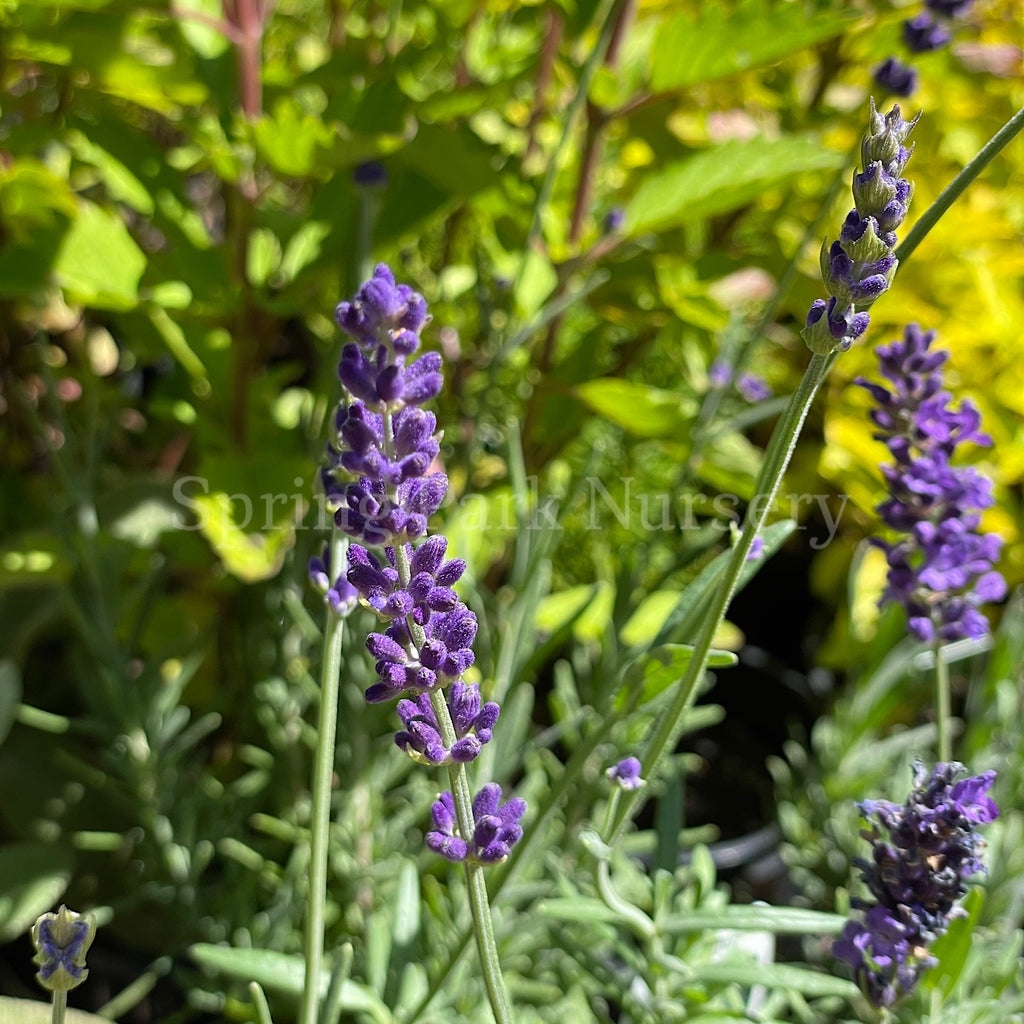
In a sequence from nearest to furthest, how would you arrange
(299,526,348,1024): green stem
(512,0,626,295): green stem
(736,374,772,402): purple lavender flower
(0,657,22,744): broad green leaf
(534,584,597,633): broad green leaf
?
(299,526,348,1024): green stem, (512,0,626,295): green stem, (0,657,22,744): broad green leaf, (534,584,597,633): broad green leaf, (736,374,772,402): purple lavender flower

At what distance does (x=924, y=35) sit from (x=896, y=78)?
1.7 inches

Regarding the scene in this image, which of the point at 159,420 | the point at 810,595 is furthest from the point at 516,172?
the point at 810,595

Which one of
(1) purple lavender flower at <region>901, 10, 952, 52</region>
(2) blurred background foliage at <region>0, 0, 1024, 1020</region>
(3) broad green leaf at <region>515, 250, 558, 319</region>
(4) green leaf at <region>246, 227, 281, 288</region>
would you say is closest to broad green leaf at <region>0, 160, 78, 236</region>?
(2) blurred background foliage at <region>0, 0, 1024, 1020</region>

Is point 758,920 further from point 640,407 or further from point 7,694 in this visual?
point 7,694

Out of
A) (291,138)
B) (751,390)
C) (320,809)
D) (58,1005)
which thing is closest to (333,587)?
(320,809)

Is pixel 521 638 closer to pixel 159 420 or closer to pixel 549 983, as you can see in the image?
pixel 549 983

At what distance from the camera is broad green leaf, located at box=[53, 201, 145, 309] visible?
0.90 meters

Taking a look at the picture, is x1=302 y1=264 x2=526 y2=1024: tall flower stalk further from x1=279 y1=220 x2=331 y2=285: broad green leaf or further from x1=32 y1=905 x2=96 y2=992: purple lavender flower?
x1=279 y1=220 x2=331 y2=285: broad green leaf

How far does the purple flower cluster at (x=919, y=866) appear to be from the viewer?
0.53 meters

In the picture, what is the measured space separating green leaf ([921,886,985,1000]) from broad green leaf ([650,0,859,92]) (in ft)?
2.22

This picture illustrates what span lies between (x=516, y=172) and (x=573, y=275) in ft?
0.39

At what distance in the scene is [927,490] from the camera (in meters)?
0.62

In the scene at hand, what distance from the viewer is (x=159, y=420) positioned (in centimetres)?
138

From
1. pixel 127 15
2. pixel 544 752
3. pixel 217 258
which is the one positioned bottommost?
pixel 544 752
